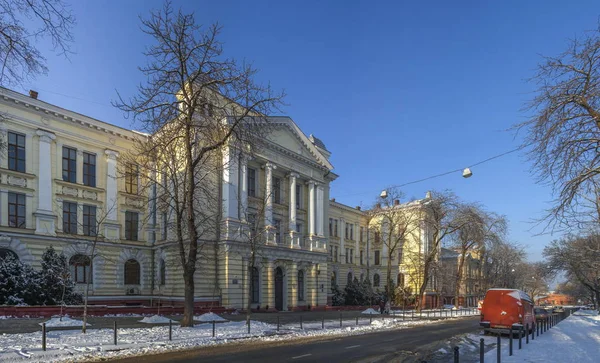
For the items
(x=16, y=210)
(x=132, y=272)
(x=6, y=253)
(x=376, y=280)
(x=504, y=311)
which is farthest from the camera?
(x=376, y=280)

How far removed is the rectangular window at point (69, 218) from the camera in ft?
113

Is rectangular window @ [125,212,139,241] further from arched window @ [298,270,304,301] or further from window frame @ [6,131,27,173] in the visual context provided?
arched window @ [298,270,304,301]

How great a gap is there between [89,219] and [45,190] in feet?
13.7

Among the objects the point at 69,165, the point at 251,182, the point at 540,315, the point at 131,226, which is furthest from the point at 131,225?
the point at 540,315

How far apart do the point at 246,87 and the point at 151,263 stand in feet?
75.5

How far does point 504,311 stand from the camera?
76.5ft

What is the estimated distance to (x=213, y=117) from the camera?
2348 centimetres

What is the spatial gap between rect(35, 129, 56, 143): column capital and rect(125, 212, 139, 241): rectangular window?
8.53 meters

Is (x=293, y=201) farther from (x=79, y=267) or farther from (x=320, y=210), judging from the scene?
(x=79, y=267)

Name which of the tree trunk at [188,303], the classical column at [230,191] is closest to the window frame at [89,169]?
the classical column at [230,191]

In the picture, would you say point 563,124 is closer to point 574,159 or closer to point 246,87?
point 574,159

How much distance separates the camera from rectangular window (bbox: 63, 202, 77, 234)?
34.3 metres

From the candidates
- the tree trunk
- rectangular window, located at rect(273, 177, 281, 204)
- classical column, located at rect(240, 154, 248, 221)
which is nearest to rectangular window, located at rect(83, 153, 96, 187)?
classical column, located at rect(240, 154, 248, 221)

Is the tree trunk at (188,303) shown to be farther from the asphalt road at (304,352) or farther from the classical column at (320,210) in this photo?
the classical column at (320,210)
